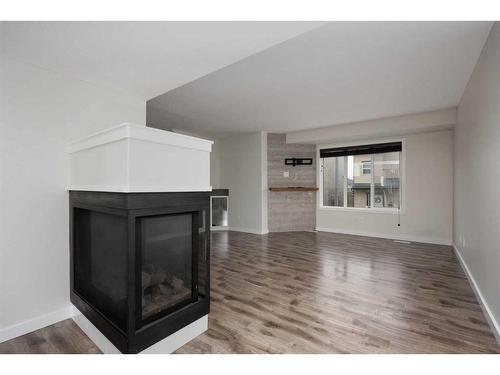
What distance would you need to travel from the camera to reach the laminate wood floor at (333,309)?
1.74 metres

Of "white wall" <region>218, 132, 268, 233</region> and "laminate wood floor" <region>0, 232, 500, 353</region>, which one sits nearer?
"laminate wood floor" <region>0, 232, 500, 353</region>

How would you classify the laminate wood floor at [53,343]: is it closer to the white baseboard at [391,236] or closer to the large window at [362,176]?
the white baseboard at [391,236]

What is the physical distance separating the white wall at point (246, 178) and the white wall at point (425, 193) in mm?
2682

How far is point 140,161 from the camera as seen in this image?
1.45 m

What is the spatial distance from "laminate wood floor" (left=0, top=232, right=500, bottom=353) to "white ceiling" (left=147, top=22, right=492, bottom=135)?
2.39 meters

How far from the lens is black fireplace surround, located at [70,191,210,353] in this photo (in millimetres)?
1462

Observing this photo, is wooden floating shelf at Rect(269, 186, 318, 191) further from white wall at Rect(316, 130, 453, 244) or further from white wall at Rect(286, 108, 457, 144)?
white wall at Rect(316, 130, 453, 244)

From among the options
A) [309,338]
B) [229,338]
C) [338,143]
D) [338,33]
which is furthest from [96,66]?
[338,143]

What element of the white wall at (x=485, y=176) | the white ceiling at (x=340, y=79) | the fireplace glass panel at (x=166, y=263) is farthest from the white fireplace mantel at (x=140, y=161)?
the white wall at (x=485, y=176)

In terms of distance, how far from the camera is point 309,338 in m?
1.80

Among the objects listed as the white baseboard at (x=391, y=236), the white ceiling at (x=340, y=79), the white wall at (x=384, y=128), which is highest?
the white ceiling at (x=340, y=79)

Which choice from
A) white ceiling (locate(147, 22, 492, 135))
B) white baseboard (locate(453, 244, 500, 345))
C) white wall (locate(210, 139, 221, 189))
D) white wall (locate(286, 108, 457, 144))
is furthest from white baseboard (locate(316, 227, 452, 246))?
white wall (locate(210, 139, 221, 189))

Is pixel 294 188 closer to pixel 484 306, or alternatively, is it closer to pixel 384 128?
pixel 384 128
